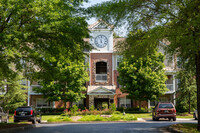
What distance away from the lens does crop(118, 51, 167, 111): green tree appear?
128 ft

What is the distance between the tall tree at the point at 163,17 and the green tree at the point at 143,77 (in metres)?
23.5

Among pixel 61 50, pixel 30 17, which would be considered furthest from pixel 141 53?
pixel 30 17

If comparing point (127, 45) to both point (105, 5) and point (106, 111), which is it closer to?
point (105, 5)

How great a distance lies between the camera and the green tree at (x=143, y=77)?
39.1 m

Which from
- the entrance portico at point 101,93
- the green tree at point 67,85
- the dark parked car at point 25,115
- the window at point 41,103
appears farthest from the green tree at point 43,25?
the window at point 41,103

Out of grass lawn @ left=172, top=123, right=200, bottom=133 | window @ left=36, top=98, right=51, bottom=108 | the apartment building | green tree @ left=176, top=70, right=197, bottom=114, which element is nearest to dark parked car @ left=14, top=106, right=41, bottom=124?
grass lawn @ left=172, top=123, right=200, bottom=133

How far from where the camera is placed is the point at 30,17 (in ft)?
50.5

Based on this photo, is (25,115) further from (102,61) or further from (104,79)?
(102,61)

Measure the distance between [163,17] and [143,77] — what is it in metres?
26.2

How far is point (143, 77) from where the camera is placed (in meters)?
39.3

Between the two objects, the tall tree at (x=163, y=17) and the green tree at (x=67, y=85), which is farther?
the green tree at (x=67, y=85)

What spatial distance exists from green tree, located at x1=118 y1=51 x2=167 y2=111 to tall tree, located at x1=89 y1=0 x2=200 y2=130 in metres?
23.5

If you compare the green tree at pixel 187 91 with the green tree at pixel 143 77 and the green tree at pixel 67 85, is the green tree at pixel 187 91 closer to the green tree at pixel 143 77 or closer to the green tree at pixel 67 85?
the green tree at pixel 143 77

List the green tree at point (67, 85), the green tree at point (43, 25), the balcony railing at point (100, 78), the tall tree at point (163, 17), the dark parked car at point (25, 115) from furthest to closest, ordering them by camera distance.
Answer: the balcony railing at point (100, 78) → the green tree at point (67, 85) → the dark parked car at point (25, 115) → the green tree at point (43, 25) → the tall tree at point (163, 17)
